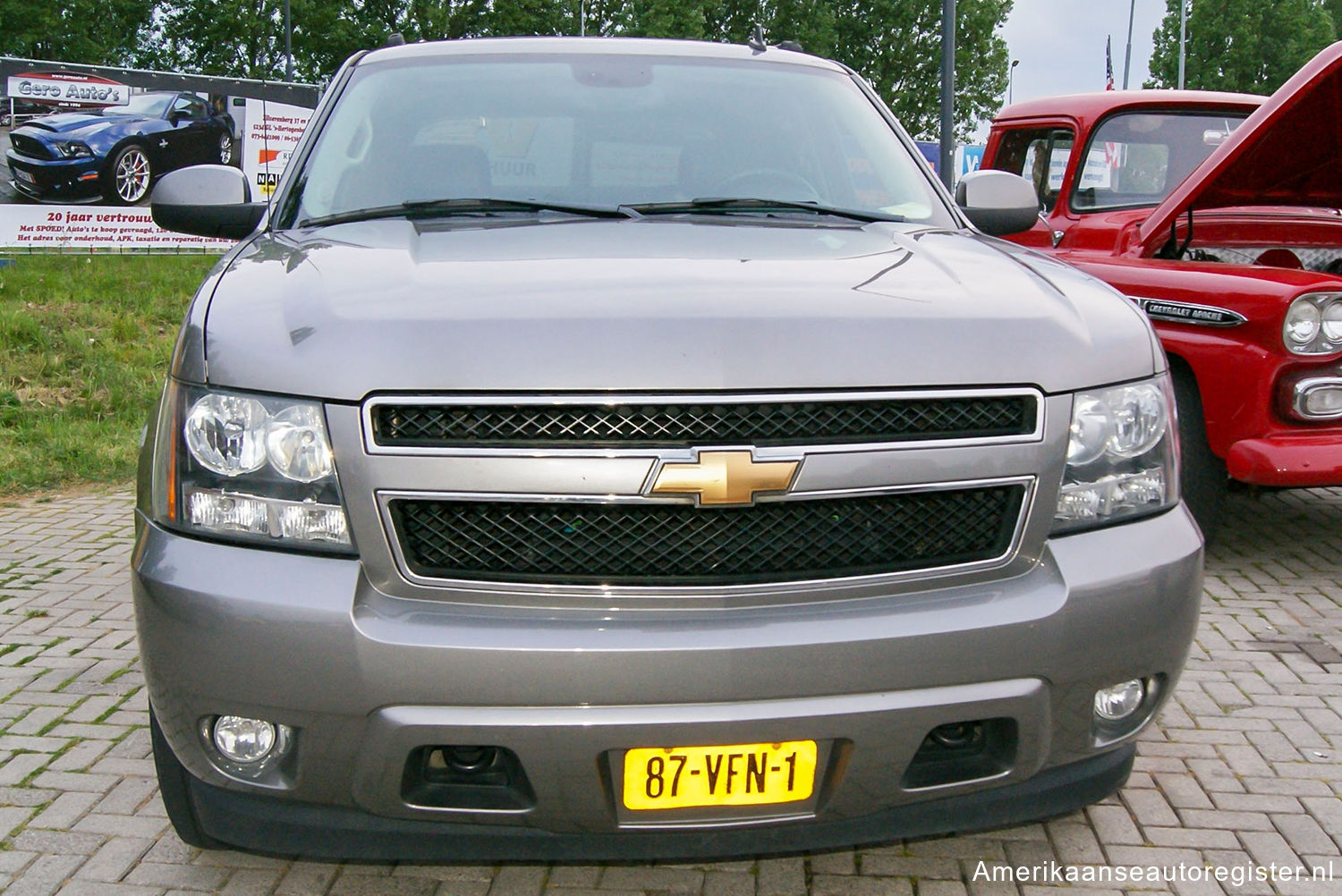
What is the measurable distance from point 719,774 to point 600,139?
189 cm

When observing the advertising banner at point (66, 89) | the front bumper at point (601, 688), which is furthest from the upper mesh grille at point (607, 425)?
the advertising banner at point (66, 89)

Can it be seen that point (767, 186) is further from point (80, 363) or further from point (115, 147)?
point (115, 147)

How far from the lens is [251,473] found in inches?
87.4

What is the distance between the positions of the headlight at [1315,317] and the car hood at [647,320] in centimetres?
206

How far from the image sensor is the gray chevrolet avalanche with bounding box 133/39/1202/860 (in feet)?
6.83

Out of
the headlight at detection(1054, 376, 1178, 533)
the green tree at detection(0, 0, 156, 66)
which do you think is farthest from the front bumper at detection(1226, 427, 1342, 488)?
the green tree at detection(0, 0, 156, 66)

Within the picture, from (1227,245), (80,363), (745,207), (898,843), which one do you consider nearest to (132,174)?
(80,363)

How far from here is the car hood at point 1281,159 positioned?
4828 mm

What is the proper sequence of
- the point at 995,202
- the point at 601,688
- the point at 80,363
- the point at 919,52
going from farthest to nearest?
the point at 919,52 < the point at 80,363 < the point at 995,202 < the point at 601,688

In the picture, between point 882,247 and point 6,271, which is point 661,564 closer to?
point 882,247

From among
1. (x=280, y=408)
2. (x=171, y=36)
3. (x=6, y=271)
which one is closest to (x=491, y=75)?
(x=280, y=408)

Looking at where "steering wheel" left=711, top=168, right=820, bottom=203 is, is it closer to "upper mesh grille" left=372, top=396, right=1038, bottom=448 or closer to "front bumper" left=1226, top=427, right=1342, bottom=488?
"upper mesh grille" left=372, top=396, right=1038, bottom=448

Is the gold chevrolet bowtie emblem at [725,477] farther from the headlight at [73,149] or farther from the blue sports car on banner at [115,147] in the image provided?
the headlight at [73,149]

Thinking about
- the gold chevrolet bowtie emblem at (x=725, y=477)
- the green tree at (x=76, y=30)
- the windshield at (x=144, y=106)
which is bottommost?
the gold chevrolet bowtie emblem at (x=725, y=477)
